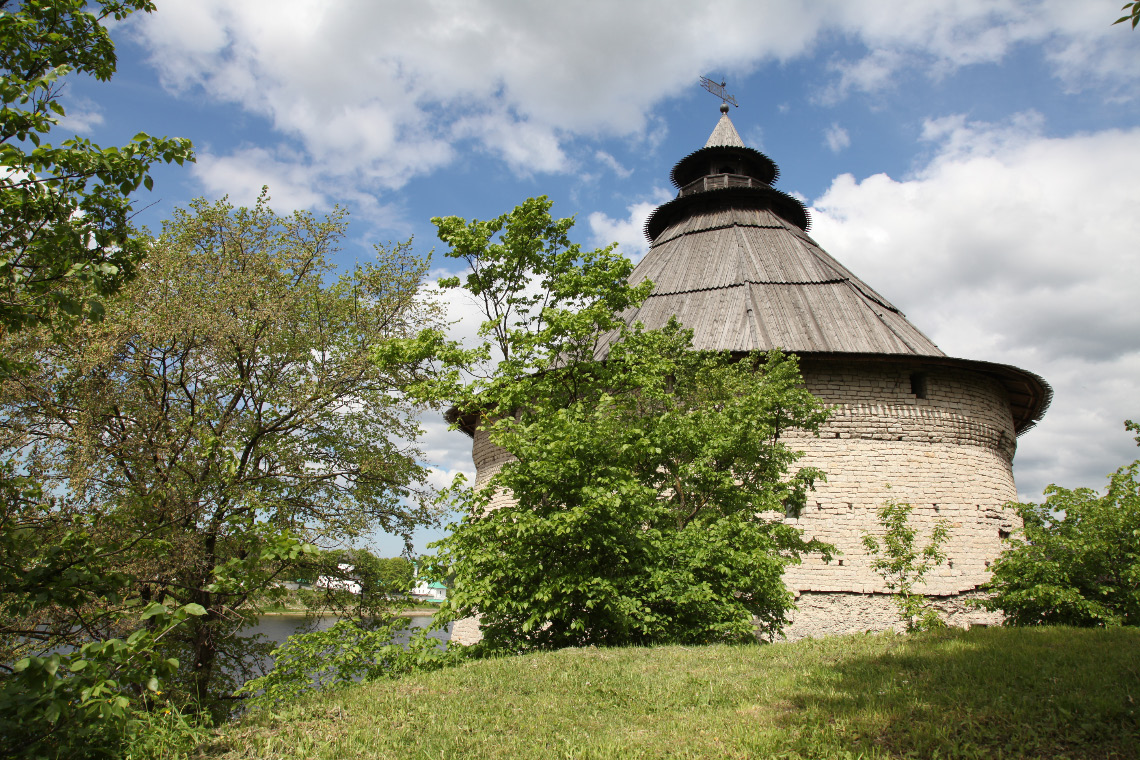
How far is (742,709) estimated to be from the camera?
14.3 ft

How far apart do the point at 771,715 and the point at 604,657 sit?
1.97 m

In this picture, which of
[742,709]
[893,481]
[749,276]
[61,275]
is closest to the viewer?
[61,275]

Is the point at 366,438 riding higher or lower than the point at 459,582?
higher

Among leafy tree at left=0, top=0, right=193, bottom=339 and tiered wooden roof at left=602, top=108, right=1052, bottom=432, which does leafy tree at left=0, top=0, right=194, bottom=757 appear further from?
tiered wooden roof at left=602, top=108, right=1052, bottom=432

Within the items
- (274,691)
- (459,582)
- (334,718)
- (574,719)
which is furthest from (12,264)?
(459,582)

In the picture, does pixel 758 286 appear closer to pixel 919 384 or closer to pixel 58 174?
pixel 919 384

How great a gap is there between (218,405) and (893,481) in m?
10.8

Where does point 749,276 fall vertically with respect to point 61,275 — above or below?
above

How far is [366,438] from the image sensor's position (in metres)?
11.0

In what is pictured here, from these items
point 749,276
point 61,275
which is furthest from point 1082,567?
point 61,275

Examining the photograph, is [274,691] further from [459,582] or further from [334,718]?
[459,582]

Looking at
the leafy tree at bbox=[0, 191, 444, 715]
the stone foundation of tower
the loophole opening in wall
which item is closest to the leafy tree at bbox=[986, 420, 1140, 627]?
the stone foundation of tower

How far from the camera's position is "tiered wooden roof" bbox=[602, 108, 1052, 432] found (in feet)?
39.8

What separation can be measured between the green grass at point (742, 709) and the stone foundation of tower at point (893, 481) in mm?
4606
